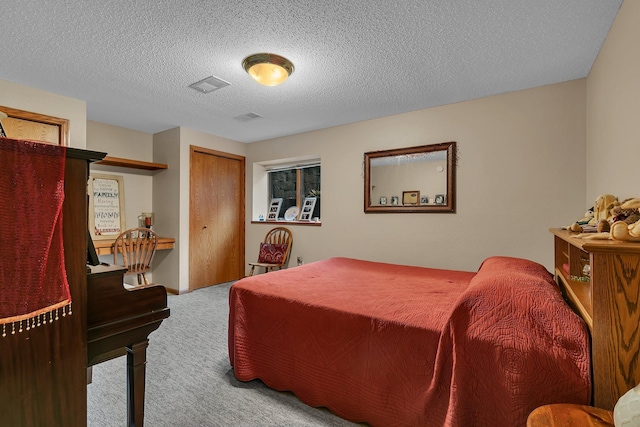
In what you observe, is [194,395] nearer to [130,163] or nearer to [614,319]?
[614,319]

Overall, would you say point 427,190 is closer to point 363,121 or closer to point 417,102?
point 417,102

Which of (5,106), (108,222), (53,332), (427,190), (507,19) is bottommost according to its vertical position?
(53,332)

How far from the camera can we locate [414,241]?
3426 mm

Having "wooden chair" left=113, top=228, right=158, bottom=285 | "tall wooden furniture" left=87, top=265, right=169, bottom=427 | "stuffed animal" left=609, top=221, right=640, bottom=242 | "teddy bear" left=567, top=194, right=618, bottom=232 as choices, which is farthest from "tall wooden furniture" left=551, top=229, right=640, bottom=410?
"wooden chair" left=113, top=228, right=158, bottom=285

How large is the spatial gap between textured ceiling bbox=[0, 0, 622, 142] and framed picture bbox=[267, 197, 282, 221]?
6.86 feet

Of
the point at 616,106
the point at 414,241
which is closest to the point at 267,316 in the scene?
the point at 414,241

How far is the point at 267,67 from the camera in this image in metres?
2.29

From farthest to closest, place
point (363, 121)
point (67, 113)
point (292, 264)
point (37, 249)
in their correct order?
point (292, 264)
point (363, 121)
point (67, 113)
point (37, 249)

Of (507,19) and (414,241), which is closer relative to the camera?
(507,19)

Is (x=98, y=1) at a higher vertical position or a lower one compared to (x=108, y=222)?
higher

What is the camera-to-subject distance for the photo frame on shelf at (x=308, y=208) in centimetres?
462

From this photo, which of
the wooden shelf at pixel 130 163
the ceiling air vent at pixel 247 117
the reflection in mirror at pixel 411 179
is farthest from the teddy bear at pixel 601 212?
the wooden shelf at pixel 130 163

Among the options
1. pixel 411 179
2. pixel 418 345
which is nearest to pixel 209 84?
pixel 411 179

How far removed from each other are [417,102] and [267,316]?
265 centimetres
